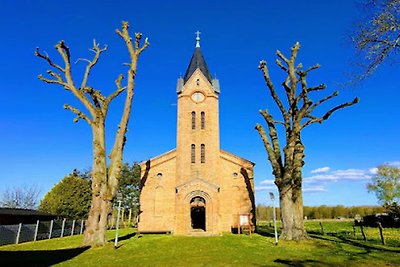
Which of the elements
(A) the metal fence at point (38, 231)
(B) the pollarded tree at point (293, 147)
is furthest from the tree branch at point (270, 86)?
(A) the metal fence at point (38, 231)

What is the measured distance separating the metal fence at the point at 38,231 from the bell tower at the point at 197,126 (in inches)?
473

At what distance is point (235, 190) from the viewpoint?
99.8 ft

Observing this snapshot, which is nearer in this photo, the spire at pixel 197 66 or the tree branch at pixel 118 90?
the tree branch at pixel 118 90

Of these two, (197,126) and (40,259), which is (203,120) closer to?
(197,126)

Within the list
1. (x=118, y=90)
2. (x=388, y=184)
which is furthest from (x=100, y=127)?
(x=388, y=184)

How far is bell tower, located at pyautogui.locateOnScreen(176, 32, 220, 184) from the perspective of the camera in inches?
1186

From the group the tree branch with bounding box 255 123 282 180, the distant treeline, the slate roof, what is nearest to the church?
the slate roof

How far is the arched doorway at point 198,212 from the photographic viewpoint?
3019 cm

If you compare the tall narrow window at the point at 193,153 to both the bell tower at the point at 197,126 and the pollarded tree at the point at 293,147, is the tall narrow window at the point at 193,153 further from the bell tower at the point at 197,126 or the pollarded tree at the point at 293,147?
the pollarded tree at the point at 293,147

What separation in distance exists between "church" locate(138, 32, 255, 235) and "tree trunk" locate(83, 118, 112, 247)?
34.3ft

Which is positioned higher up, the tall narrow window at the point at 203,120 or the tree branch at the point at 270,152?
the tall narrow window at the point at 203,120

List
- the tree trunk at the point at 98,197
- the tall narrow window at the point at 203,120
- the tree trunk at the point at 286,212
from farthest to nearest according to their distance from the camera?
the tall narrow window at the point at 203,120, the tree trunk at the point at 286,212, the tree trunk at the point at 98,197

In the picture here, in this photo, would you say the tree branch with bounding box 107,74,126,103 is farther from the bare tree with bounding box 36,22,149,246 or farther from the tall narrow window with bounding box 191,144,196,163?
the tall narrow window with bounding box 191,144,196,163

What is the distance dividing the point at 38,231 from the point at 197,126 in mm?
16740
